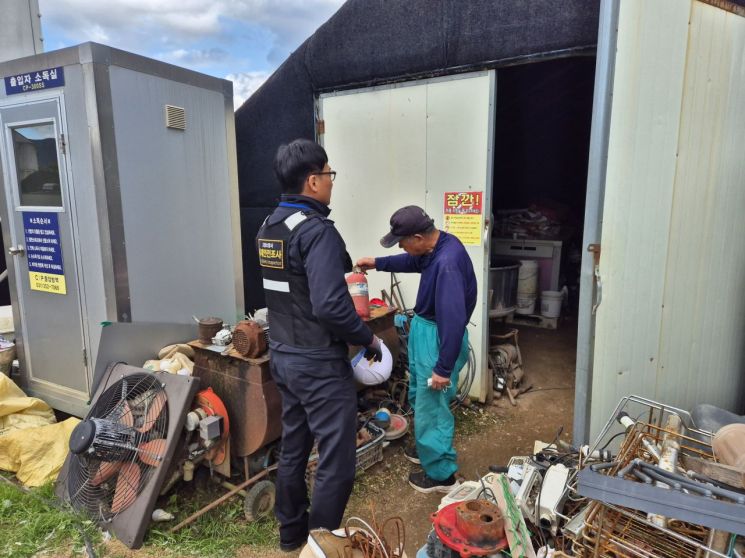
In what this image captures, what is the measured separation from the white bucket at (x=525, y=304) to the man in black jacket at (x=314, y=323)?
3593mm

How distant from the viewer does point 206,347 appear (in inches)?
123

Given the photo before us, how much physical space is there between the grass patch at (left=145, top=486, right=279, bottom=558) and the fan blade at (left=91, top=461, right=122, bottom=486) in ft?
1.21

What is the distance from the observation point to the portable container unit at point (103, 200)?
3.33 metres

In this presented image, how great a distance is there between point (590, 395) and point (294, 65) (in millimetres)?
3846

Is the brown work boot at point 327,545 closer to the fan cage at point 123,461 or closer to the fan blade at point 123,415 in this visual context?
the fan cage at point 123,461

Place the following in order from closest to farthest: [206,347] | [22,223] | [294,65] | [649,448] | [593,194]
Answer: [649,448], [593,194], [206,347], [22,223], [294,65]

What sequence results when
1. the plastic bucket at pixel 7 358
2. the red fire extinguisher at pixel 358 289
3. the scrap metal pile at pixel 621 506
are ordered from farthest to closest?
the plastic bucket at pixel 7 358 < the red fire extinguisher at pixel 358 289 < the scrap metal pile at pixel 621 506

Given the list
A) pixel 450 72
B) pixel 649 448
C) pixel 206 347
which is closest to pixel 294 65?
pixel 450 72

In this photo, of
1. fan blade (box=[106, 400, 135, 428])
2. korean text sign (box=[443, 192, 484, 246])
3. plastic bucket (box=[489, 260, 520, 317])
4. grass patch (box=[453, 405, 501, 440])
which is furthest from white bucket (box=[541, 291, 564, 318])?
fan blade (box=[106, 400, 135, 428])

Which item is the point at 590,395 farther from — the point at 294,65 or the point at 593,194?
the point at 294,65

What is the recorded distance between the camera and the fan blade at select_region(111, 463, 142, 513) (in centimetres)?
262

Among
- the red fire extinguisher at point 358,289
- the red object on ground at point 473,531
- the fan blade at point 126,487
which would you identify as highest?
the red fire extinguisher at point 358,289

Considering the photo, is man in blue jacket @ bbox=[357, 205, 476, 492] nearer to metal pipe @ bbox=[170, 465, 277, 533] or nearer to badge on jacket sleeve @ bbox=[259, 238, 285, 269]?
badge on jacket sleeve @ bbox=[259, 238, 285, 269]

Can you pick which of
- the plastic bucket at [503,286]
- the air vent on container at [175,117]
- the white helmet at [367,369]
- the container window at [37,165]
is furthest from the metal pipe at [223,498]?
the plastic bucket at [503,286]
